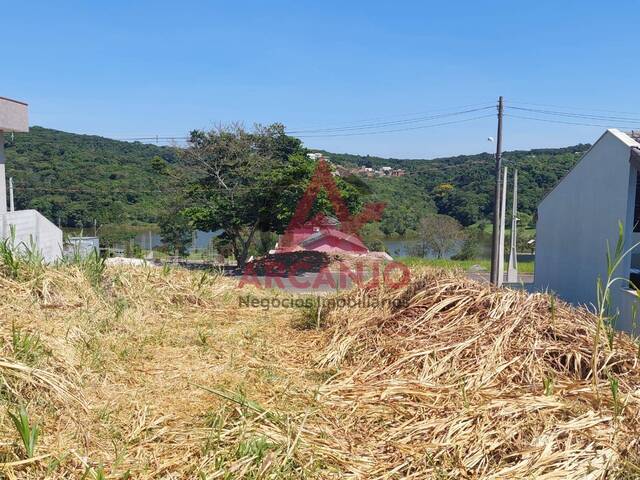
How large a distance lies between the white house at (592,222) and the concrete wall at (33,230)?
923cm

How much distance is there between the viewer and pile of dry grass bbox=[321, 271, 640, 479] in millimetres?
2057

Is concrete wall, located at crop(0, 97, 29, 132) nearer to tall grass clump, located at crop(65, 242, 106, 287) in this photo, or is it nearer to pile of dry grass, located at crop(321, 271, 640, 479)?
tall grass clump, located at crop(65, 242, 106, 287)

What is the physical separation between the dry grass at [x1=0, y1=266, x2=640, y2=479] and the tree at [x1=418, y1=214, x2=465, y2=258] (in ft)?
74.8

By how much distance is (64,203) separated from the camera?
2259 centimetres

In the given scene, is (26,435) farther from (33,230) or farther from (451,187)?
(451,187)

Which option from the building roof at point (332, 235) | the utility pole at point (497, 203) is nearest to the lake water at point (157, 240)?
the building roof at point (332, 235)

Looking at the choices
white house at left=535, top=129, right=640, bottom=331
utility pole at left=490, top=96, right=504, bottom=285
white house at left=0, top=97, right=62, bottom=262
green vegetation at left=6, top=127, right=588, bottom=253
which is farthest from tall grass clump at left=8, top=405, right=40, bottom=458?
green vegetation at left=6, top=127, right=588, bottom=253

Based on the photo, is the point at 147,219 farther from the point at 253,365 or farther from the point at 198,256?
the point at 253,365

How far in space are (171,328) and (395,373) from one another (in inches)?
90.5

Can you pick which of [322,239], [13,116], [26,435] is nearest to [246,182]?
[322,239]

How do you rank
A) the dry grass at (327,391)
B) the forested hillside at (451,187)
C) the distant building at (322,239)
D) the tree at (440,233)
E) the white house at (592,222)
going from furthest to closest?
the tree at (440,233), the forested hillside at (451,187), the distant building at (322,239), the white house at (592,222), the dry grass at (327,391)

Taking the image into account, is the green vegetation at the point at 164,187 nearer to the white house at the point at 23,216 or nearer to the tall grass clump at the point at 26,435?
the white house at the point at 23,216

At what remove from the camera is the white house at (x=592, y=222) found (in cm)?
712

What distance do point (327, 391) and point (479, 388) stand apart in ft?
2.97
